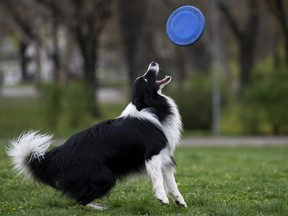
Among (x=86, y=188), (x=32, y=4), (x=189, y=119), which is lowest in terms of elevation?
(x=189, y=119)

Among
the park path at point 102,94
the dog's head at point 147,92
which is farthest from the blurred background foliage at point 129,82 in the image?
the dog's head at point 147,92

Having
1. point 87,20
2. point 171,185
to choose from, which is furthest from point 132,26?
point 171,185

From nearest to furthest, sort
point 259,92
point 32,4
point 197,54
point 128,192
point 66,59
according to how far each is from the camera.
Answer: point 128,192, point 259,92, point 32,4, point 66,59, point 197,54

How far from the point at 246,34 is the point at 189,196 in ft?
83.0

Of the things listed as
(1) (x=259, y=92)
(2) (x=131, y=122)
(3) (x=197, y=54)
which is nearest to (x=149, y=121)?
(2) (x=131, y=122)

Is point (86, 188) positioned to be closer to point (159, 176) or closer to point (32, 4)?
point (159, 176)

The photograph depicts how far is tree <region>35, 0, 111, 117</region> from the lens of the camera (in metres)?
29.8

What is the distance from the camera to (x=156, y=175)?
301 inches

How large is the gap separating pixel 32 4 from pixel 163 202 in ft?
87.9

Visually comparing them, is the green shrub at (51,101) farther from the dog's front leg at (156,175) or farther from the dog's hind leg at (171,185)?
the dog's front leg at (156,175)

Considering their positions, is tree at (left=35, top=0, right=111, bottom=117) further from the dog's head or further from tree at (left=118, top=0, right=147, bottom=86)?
the dog's head

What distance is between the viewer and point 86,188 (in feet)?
25.0

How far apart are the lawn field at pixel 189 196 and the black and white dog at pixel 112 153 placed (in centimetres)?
27

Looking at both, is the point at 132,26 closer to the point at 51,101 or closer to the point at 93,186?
the point at 51,101
